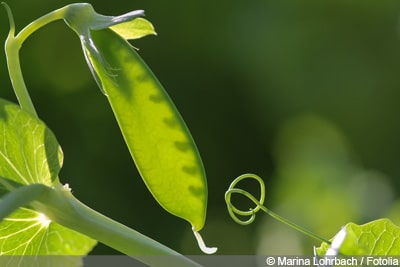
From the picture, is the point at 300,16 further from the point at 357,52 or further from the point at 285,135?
the point at 285,135

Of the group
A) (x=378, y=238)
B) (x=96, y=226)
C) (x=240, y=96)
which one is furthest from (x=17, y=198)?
(x=240, y=96)

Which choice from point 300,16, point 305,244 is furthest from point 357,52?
point 305,244

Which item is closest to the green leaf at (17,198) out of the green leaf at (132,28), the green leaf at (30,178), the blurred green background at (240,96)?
the green leaf at (30,178)

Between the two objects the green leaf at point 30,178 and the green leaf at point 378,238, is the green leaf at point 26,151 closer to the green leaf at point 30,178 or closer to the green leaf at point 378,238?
the green leaf at point 30,178

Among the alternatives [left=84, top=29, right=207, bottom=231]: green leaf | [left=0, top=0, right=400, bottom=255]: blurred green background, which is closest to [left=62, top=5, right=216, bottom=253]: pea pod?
[left=84, top=29, right=207, bottom=231]: green leaf

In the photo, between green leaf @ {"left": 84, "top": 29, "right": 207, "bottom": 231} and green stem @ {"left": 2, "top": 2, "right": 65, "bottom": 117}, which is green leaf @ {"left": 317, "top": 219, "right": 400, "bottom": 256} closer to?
green leaf @ {"left": 84, "top": 29, "right": 207, "bottom": 231}

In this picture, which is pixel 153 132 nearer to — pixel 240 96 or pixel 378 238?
pixel 378 238

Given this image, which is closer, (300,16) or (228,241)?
(228,241)
